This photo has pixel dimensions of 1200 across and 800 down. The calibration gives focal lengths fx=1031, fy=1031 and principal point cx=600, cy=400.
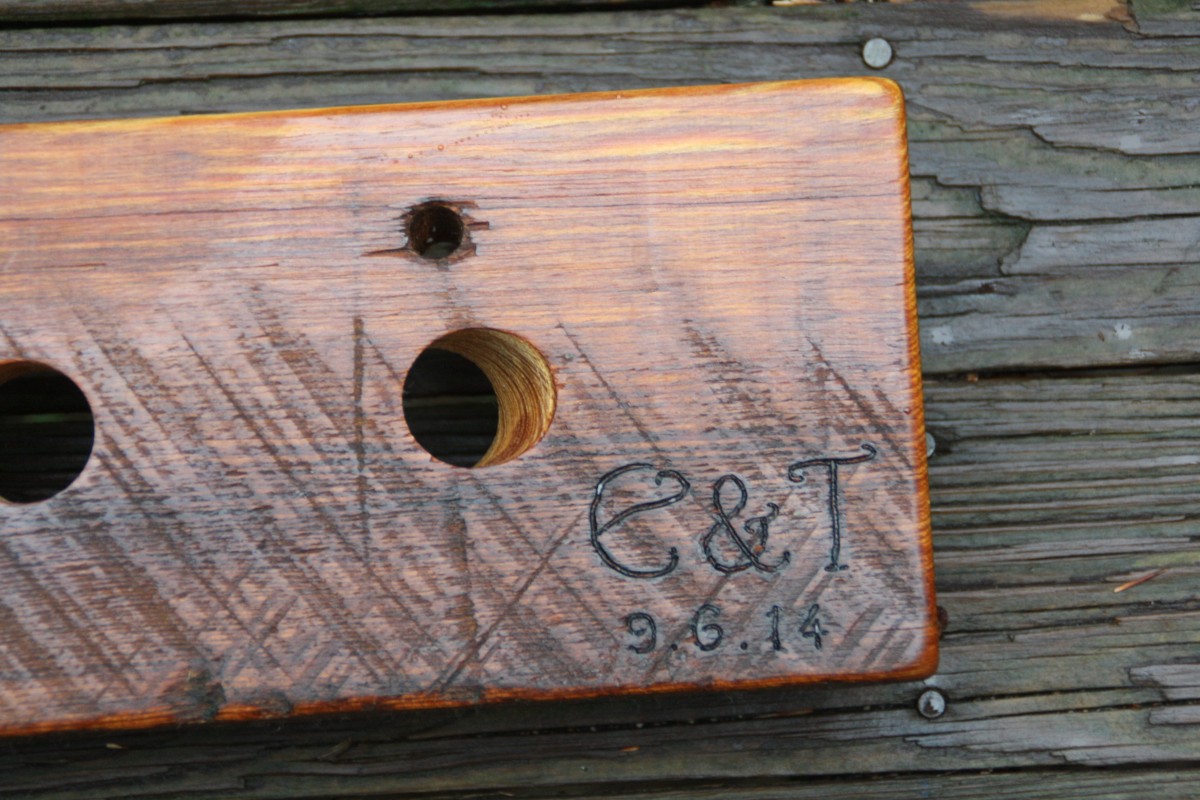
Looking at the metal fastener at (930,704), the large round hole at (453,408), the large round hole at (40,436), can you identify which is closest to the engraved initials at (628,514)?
the large round hole at (453,408)

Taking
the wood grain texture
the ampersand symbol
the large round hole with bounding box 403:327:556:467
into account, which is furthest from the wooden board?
the wood grain texture

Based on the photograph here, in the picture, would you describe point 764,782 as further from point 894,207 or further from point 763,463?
point 894,207

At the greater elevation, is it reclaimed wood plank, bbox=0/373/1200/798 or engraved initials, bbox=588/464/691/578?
engraved initials, bbox=588/464/691/578

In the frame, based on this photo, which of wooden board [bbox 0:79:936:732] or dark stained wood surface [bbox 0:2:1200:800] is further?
dark stained wood surface [bbox 0:2:1200:800]

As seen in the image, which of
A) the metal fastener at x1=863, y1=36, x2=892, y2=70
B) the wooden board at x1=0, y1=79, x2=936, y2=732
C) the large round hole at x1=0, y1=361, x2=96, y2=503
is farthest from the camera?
the metal fastener at x1=863, y1=36, x2=892, y2=70

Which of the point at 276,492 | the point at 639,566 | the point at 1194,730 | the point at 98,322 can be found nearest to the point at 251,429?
the point at 276,492

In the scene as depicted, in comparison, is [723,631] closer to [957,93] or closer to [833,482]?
[833,482]

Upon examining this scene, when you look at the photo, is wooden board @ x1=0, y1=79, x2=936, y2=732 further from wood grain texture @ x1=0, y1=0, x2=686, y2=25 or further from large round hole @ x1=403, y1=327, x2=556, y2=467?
wood grain texture @ x1=0, y1=0, x2=686, y2=25
